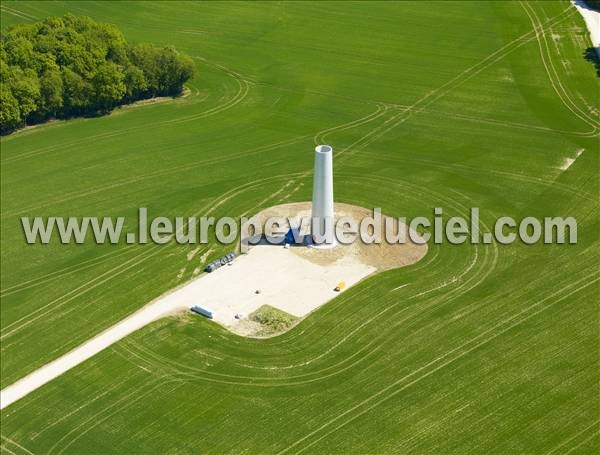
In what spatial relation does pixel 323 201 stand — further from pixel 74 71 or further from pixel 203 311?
pixel 74 71

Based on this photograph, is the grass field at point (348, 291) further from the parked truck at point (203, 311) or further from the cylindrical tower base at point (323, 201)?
the cylindrical tower base at point (323, 201)

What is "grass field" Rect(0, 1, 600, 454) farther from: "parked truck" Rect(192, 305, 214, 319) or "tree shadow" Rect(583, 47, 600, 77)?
"tree shadow" Rect(583, 47, 600, 77)

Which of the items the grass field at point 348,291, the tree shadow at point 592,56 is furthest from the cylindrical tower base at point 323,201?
the tree shadow at point 592,56

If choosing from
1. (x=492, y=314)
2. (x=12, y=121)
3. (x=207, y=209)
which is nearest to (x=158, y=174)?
(x=207, y=209)

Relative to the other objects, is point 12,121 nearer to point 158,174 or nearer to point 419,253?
point 158,174

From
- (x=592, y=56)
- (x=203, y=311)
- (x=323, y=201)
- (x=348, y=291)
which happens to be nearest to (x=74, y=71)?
(x=323, y=201)
